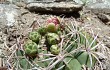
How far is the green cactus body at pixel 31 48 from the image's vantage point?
7.14ft

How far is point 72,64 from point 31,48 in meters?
0.28

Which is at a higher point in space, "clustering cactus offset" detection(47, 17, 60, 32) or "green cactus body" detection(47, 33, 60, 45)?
"clustering cactus offset" detection(47, 17, 60, 32)

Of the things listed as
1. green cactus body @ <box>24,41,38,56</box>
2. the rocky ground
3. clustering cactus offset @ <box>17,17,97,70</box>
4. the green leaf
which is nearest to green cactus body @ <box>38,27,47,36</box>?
clustering cactus offset @ <box>17,17,97,70</box>

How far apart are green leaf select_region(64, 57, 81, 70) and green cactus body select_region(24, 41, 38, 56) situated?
208mm

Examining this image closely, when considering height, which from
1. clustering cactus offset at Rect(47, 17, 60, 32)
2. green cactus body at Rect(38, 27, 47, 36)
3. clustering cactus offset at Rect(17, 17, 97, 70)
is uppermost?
clustering cactus offset at Rect(47, 17, 60, 32)

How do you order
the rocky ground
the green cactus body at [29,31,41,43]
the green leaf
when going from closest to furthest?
the green leaf < the green cactus body at [29,31,41,43] < the rocky ground

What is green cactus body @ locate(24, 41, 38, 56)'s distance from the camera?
7.14 feet

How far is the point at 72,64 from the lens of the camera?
2.18 metres

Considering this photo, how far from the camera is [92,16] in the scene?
3213 millimetres

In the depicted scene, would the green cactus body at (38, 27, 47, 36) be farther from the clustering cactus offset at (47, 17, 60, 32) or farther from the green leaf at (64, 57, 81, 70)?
the green leaf at (64, 57, 81, 70)

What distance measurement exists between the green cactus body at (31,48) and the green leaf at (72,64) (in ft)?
0.68

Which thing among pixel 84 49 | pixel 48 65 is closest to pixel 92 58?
pixel 84 49

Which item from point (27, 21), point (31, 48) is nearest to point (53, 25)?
point (31, 48)

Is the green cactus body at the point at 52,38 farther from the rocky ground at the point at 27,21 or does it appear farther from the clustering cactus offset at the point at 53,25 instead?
the rocky ground at the point at 27,21
